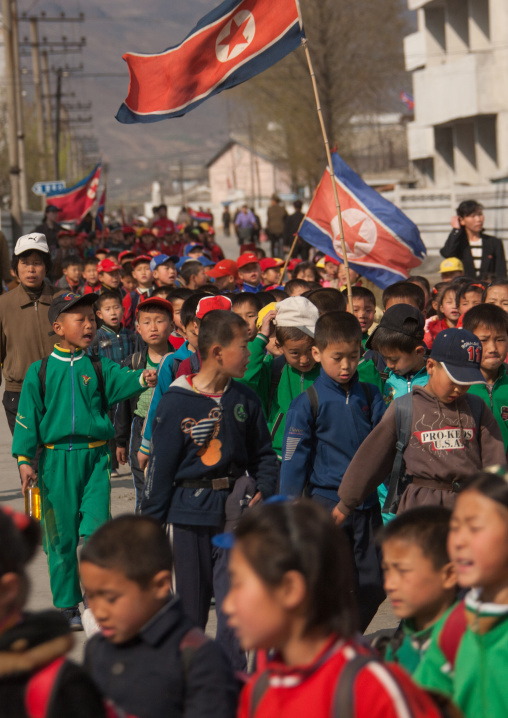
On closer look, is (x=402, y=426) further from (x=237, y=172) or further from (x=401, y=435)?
(x=237, y=172)

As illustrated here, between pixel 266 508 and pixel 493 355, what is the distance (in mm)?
3502

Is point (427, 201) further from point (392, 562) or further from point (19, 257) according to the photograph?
point (392, 562)

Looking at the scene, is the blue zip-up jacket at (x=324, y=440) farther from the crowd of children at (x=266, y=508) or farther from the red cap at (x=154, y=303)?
the red cap at (x=154, y=303)

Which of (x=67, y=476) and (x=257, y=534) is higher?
(x=257, y=534)

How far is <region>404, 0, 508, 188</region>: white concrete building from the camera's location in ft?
119

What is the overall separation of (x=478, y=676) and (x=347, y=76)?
50.9 metres

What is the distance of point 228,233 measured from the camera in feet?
208

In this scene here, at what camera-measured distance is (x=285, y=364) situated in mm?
6273

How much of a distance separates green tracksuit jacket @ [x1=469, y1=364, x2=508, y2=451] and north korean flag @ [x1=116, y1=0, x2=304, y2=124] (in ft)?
14.7

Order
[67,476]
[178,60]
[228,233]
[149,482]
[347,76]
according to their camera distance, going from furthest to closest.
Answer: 1. [228,233]
2. [347,76]
3. [178,60]
4. [67,476]
5. [149,482]

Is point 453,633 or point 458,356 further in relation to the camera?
point 458,356

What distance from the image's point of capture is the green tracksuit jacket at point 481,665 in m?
2.77

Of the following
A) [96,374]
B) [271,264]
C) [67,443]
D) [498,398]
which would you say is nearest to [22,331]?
[96,374]

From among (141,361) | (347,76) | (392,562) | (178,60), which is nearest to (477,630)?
(392,562)
